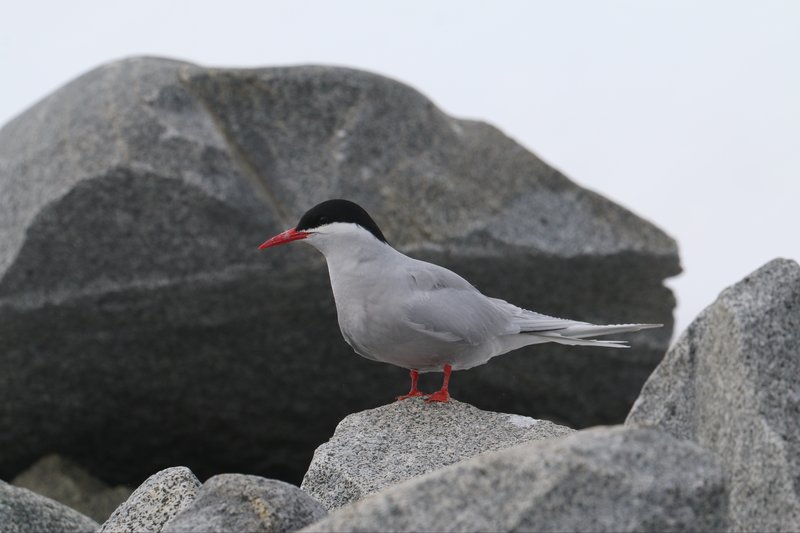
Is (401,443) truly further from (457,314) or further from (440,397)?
(457,314)

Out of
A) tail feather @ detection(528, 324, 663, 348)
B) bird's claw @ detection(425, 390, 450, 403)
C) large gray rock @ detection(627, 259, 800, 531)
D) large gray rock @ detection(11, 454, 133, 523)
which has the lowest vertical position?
large gray rock @ detection(11, 454, 133, 523)

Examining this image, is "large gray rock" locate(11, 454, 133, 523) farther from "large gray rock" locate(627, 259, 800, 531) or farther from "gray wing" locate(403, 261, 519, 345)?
"large gray rock" locate(627, 259, 800, 531)

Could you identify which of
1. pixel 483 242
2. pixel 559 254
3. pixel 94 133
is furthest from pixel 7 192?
pixel 559 254

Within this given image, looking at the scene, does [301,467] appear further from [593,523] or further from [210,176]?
[593,523]

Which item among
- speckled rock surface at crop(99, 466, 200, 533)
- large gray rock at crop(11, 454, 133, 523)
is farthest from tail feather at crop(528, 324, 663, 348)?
large gray rock at crop(11, 454, 133, 523)

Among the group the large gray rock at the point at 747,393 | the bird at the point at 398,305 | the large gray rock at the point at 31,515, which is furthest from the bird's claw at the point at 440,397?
the large gray rock at the point at 31,515

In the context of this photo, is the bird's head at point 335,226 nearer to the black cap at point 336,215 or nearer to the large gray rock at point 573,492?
the black cap at point 336,215

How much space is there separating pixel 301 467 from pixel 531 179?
3614 millimetres

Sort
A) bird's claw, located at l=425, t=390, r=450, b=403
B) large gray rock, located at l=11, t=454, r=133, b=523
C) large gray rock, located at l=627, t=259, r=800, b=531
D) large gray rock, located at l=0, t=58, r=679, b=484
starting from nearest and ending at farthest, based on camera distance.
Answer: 1. large gray rock, located at l=627, t=259, r=800, b=531
2. bird's claw, located at l=425, t=390, r=450, b=403
3. large gray rock, located at l=0, t=58, r=679, b=484
4. large gray rock, located at l=11, t=454, r=133, b=523

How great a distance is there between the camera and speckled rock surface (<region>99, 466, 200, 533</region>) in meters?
4.73

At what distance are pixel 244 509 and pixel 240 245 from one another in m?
4.45

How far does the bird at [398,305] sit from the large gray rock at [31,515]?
1.86 meters

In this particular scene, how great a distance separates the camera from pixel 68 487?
9.69 metres

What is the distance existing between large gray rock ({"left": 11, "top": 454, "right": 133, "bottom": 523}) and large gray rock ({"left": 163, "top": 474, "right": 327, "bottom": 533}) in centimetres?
606
